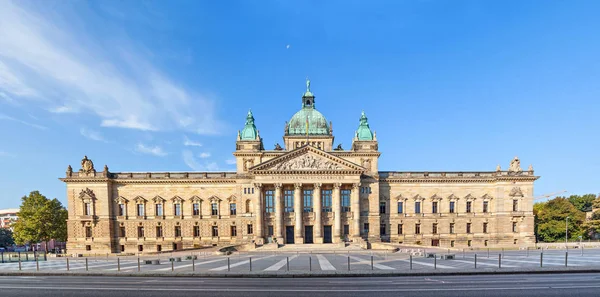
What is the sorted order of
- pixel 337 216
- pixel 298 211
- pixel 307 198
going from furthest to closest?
pixel 307 198
pixel 298 211
pixel 337 216

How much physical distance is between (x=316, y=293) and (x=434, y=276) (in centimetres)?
993

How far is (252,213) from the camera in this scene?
52906 millimetres

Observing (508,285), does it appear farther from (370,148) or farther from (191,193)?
(191,193)

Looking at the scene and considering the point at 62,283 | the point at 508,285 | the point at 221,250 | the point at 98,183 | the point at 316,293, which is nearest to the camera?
the point at 316,293

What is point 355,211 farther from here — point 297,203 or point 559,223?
point 559,223

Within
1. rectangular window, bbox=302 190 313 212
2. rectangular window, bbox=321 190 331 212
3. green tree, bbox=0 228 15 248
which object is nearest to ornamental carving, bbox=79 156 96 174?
rectangular window, bbox=302 190 313 212

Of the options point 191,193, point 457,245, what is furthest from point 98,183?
point 457,245

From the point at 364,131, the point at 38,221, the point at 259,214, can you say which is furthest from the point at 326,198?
the point at 38,221

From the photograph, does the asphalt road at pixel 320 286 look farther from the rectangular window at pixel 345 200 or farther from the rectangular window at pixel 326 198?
the rectangular window at pixel 326 198

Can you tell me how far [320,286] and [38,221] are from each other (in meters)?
62.6

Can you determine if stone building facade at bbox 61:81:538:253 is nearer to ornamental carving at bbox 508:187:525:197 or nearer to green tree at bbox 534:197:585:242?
ornamental carving at bbox 508:187:525:197

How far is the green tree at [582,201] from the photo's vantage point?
85.6 metres

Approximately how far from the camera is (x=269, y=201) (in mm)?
53375

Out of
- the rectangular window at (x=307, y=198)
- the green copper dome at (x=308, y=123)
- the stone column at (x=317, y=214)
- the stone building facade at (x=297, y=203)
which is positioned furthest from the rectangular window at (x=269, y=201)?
the green copper dome at (x=308, y=123)
